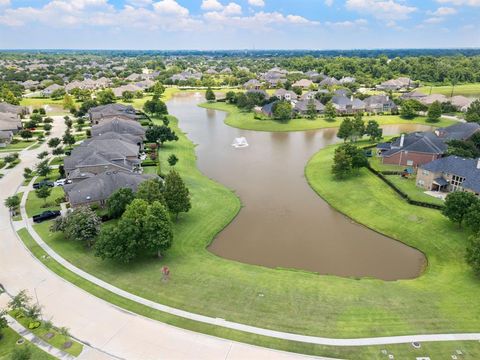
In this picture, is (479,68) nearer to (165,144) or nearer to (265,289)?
(165,144)

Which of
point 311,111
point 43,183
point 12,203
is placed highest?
point 311,111

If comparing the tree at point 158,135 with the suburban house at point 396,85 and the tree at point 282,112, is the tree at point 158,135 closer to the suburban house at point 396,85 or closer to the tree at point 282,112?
the tree at point 282,112

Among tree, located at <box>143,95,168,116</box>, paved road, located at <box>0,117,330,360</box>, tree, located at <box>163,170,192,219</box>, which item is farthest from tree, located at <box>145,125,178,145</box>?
paved road, located at <box>0,117,330,360</box>

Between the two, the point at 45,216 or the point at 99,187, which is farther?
the point at 99,187

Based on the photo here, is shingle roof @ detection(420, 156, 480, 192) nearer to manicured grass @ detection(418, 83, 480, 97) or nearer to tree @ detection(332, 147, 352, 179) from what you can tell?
tree @ detection(332, 147, 352, 179)

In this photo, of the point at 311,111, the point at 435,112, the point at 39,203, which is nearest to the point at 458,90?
the point at 435,112

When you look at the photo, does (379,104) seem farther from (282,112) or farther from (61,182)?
(61,182)

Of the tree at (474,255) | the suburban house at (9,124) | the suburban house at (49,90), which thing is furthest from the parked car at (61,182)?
the suburban house at (49,90)
